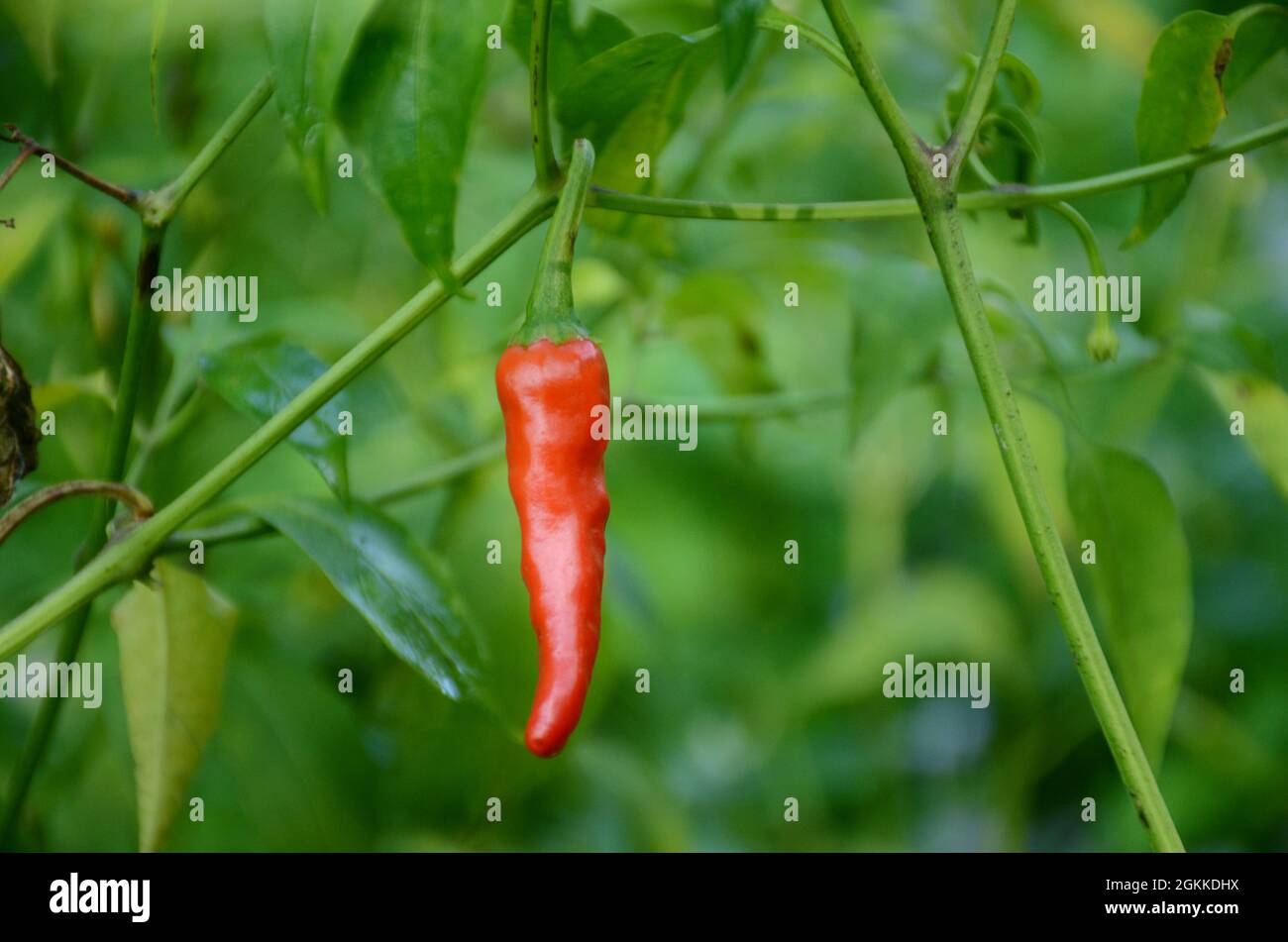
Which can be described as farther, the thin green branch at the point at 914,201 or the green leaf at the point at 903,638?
the green leaf at the point at 903,638

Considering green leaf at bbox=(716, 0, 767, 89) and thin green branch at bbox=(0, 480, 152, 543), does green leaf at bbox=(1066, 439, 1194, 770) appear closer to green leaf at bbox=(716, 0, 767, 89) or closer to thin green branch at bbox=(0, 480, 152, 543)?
green leaf at bbox=(716, 0, 767, 89)

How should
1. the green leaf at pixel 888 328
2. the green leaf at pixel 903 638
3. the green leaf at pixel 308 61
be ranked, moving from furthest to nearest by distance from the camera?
the green leaf at pixel 903 638 < the green leaf at pixel 888 328 < the green leaf at pixel 308 61

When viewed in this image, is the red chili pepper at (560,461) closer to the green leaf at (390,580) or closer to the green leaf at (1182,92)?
the green leaf at (390,580)

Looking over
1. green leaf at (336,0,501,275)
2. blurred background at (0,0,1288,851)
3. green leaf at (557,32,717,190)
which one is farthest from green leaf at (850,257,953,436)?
green leaf at (336,0,501,275)

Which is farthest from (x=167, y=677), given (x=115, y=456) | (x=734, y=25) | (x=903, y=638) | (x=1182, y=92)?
(x=903, y=638)

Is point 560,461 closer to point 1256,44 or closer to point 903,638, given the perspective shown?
point 1256,44

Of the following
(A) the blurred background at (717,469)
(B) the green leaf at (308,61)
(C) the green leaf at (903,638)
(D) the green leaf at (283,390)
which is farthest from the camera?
(C) the green leaf at (903,638)

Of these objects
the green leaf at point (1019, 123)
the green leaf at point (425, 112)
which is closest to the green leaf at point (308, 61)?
the green leaf at point (425, 112)
